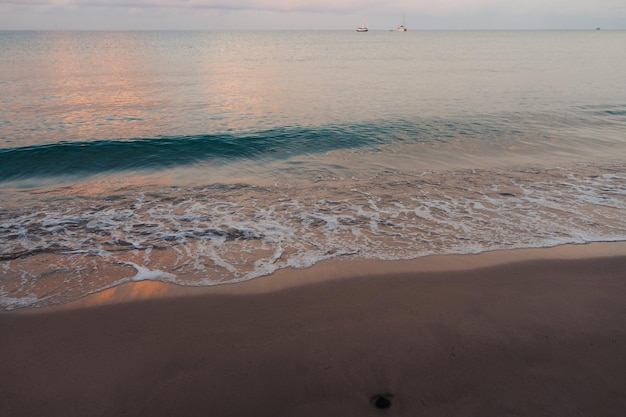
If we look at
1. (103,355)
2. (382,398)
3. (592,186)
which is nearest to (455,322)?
(382,398)

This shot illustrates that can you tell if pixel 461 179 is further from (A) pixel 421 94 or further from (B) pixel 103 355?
(A) pixel 421 94

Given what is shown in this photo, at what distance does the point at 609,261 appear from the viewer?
Answer: 19.0 feet

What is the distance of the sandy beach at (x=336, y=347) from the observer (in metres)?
3.39

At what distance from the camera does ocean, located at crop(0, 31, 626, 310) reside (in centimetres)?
611

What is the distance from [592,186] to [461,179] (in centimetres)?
296

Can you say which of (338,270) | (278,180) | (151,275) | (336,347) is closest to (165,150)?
(278,180)

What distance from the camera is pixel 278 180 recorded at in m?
10.1

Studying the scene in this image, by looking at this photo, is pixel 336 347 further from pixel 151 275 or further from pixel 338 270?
pixel 151 275

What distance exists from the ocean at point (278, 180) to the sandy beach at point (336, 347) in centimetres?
70

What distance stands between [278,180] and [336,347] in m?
6.58

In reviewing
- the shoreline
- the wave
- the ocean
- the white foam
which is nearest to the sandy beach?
the shoreline

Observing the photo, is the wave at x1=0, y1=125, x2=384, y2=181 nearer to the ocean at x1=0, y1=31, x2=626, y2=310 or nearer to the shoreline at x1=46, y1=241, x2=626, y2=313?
the ocean at x1=0, y1=31, x2=626, y2=310

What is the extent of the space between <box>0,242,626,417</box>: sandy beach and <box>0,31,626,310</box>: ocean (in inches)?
27.6

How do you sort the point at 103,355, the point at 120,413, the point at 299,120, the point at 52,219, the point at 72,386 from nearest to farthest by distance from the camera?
the point at 120,413
the point at 72,386
the point at 103,355
the point at 52,219
the point at 299,120
